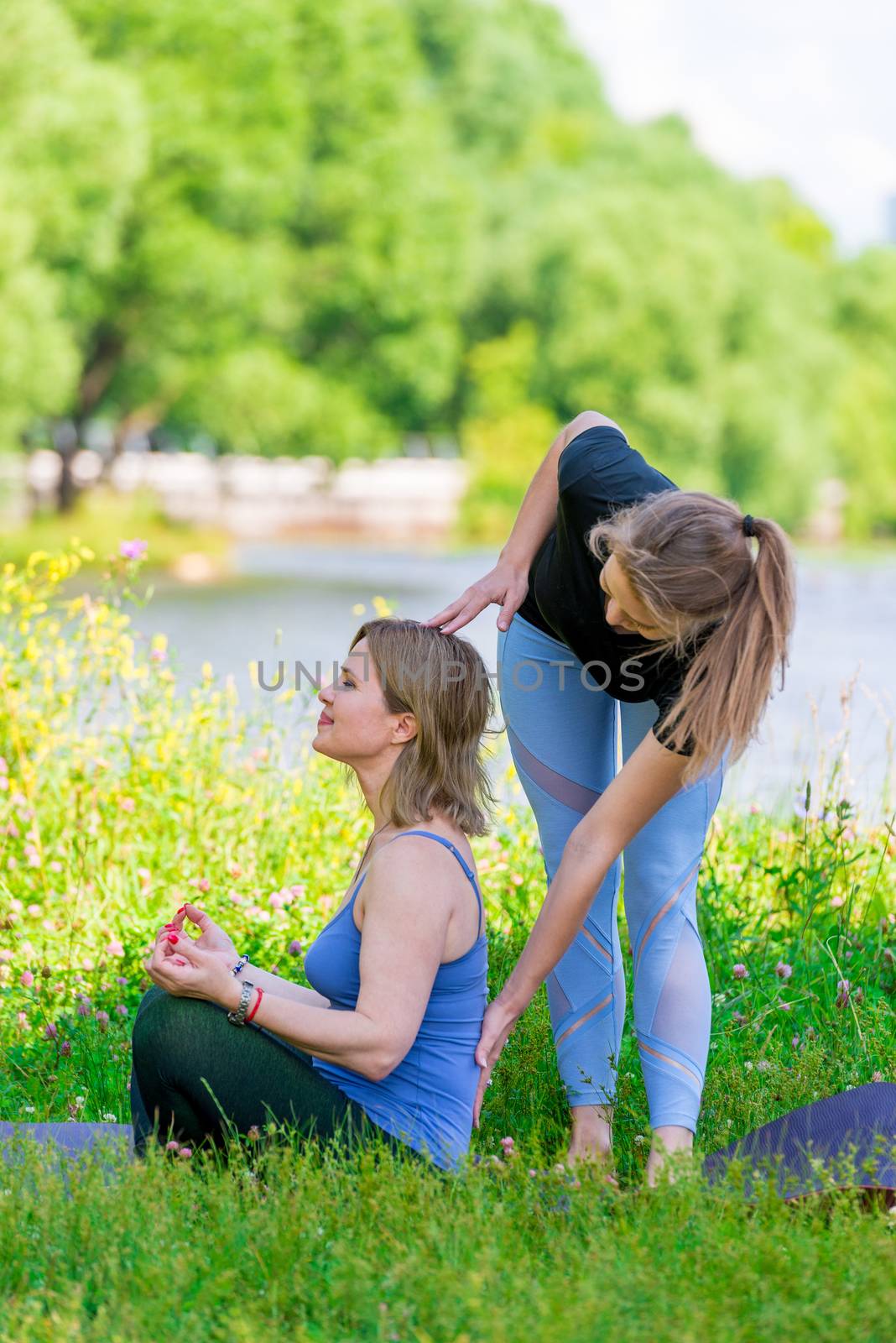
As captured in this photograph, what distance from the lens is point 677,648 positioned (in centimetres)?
266


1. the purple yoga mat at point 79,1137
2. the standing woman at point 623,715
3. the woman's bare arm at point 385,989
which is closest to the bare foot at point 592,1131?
the standing woman at point 623,715

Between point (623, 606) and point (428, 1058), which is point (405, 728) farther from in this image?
point (428, 1058)

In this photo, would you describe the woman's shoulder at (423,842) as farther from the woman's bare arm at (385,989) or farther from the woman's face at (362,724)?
the woman's face at (362,724)

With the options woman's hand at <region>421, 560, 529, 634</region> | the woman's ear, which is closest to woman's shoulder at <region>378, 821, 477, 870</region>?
the woman's ear

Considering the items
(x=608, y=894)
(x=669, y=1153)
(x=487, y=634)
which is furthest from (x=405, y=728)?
(x=487, y=634)

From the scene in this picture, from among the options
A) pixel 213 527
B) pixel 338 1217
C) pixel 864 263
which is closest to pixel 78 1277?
pixel 338 1217

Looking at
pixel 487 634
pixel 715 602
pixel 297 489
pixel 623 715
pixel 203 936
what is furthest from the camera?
pixel 297 489

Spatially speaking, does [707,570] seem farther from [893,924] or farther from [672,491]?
[893,924]

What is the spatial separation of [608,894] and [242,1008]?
0.90 m

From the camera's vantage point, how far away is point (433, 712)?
2730 mm

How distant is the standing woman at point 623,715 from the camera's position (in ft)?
8.48

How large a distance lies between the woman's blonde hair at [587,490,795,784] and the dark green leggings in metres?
0.86

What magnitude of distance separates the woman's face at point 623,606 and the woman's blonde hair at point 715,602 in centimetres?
2

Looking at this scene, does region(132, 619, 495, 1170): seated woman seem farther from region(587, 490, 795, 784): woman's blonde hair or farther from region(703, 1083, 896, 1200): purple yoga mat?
region(703, 1083, 896, 1200): purple yoga mat
